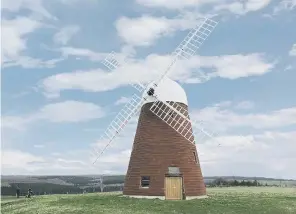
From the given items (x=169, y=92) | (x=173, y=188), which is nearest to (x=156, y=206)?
(x=173, y=188)

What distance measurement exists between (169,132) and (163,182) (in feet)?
13.5

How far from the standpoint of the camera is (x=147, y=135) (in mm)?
36469

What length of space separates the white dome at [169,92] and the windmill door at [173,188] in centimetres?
670

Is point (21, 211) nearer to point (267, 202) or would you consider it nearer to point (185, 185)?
point (185, 185)

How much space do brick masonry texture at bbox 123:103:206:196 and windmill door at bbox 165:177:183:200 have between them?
37 centimetres

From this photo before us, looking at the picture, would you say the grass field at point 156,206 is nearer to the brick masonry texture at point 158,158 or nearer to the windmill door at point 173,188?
the brick masonry texture at point 158,158

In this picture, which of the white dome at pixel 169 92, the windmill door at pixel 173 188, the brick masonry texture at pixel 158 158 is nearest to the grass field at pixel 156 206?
the brick masonry texture at pixel 158 158

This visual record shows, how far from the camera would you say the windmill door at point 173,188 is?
35.3m

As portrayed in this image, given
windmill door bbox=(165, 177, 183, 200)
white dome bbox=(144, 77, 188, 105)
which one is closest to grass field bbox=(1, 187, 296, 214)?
windmill door bbox=(165, 177, 183, 200)

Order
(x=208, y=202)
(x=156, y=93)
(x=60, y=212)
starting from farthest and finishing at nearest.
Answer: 1. (x=156, y=93)
2. (x=208, y=202)
3. (x=60, y=212)

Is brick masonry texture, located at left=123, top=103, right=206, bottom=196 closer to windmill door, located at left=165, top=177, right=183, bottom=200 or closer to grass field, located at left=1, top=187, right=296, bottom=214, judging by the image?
windmill door, located at left=165, top=177, right=183, bottom=200

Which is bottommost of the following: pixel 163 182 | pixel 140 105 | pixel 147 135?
pixel 163 182

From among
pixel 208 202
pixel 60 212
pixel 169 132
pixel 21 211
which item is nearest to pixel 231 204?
pixel 208 202

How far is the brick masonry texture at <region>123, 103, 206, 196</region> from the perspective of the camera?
35.4m
